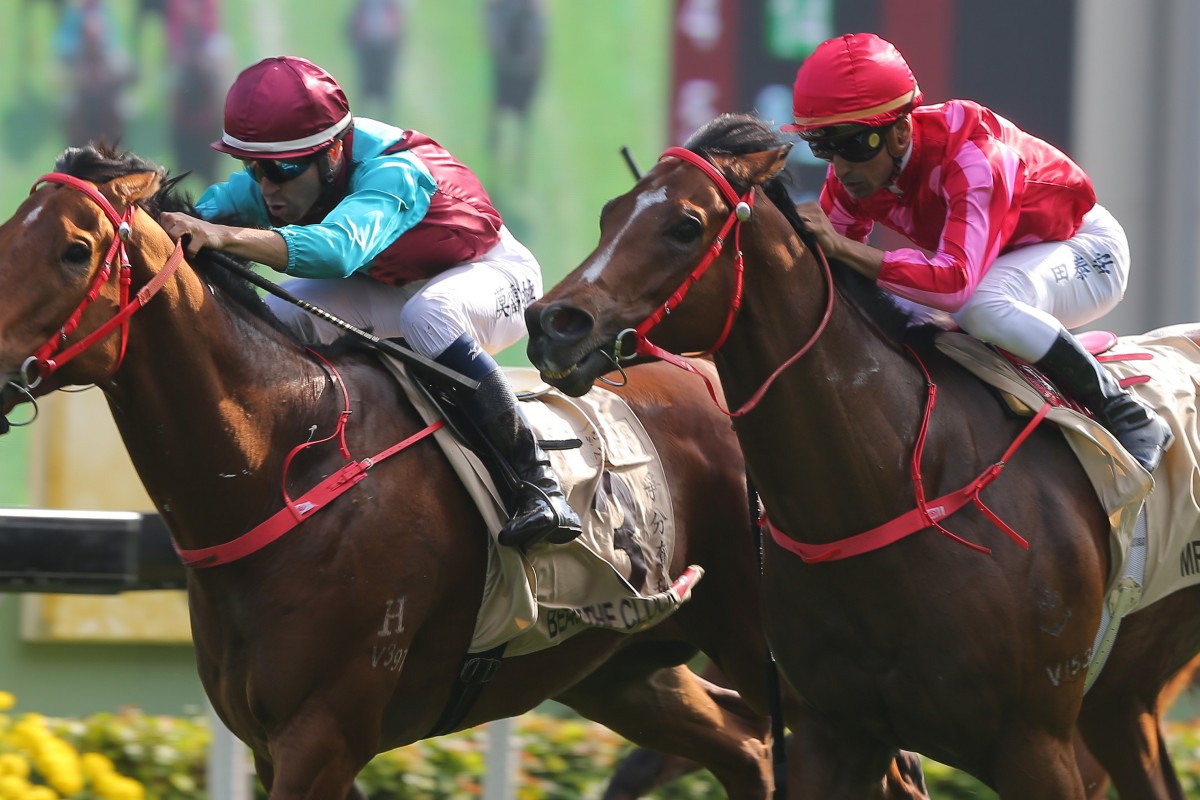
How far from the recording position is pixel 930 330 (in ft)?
12.4

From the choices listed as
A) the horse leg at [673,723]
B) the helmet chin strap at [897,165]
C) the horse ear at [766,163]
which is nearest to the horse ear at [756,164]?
the horse ear at [766,163]

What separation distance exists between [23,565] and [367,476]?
4.55 feet

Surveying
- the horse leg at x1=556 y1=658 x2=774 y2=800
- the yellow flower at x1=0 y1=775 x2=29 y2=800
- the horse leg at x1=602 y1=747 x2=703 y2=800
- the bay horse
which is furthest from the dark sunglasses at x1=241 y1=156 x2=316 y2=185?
the horse leg at x1=602 y1=747 x2=703 y2=800

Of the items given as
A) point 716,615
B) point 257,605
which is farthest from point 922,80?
point 257,605

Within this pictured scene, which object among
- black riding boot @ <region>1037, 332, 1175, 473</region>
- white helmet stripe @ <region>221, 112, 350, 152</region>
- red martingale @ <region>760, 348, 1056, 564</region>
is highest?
white helmet stripe @ <region>221, 112, 350, 152</region>

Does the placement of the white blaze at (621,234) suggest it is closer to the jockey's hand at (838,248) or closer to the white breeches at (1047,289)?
the jockey's hand at (838,248)

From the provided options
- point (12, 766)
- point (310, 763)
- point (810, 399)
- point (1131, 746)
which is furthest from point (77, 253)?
point (1131, 746)

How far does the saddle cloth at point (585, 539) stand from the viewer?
3984 millimetres

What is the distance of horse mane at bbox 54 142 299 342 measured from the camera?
3430mm

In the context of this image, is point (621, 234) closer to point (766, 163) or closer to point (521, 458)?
point (766, 163)

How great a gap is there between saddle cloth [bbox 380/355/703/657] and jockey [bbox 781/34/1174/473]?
871mm

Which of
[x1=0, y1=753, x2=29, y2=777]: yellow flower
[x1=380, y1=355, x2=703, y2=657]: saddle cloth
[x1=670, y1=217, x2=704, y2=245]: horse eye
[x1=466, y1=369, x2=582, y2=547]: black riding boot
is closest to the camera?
[x1=670, y1=217, x2=704, y2=245]: horse eye

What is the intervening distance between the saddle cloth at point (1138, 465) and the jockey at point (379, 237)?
109 centimetres

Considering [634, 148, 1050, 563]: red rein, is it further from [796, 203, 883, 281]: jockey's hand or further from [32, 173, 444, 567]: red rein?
[32, 173, 444, 567]: red rein
